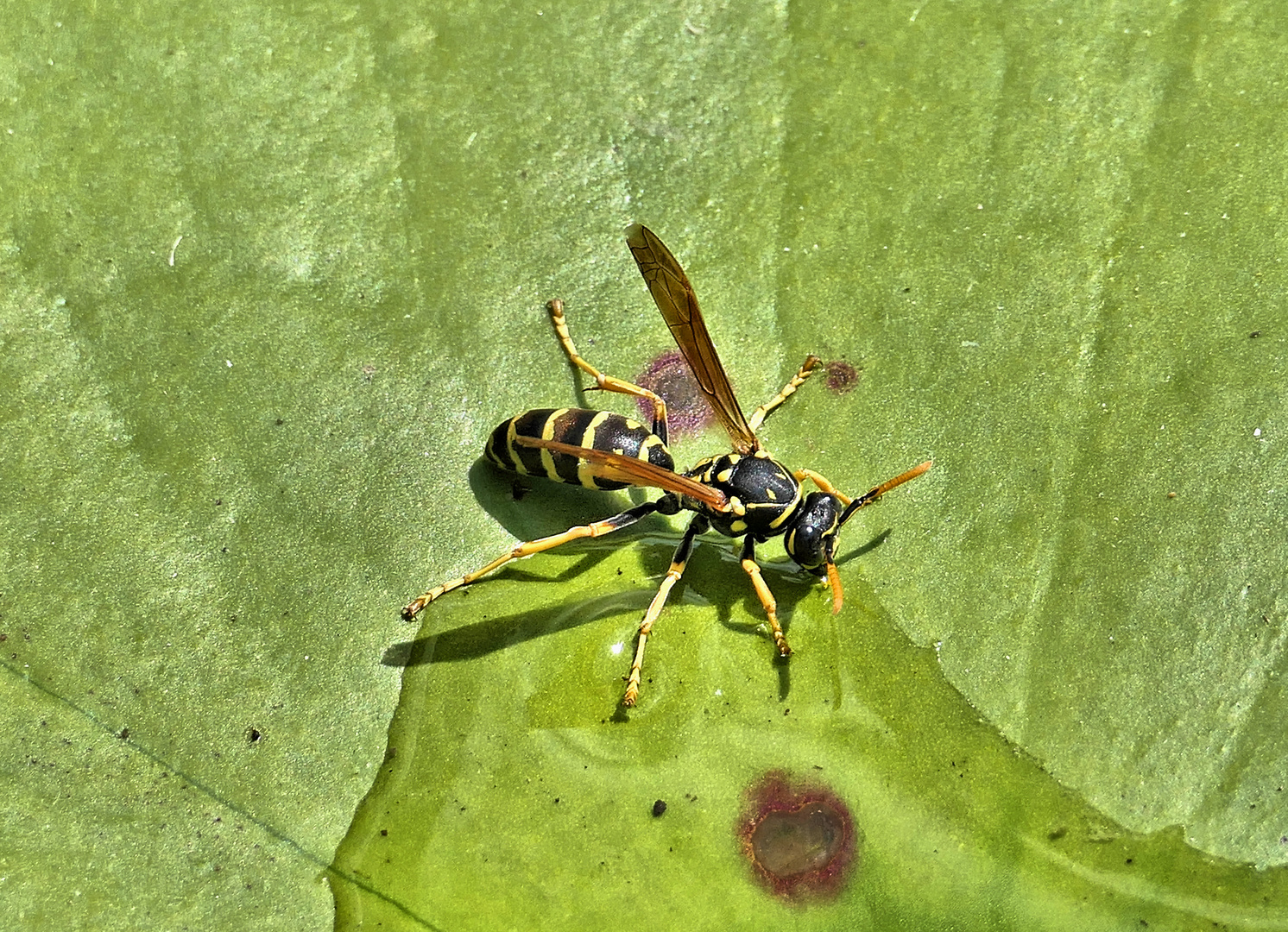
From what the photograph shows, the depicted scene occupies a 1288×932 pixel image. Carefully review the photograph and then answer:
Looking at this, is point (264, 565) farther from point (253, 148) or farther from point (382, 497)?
point (253, 148)

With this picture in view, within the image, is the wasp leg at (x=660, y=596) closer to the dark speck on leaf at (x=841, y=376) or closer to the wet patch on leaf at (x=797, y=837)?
the wet patch on leaf at (x=797, y=837)

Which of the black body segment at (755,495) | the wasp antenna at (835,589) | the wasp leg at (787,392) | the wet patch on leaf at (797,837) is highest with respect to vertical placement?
the wasp leg at (787,392)

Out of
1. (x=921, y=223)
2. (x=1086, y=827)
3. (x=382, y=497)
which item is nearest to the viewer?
(x=1086, y=827)

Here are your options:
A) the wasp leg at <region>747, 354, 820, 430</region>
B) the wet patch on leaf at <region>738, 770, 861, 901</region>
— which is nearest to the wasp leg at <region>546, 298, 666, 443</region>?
the wasp leg at <region>747, 354, 820, 430</region>

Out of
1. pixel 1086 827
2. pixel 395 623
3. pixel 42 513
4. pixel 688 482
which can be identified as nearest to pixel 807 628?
pixel 688 482

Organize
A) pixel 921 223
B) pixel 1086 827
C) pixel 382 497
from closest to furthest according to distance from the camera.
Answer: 1. pixel 1086 827
2. pixel 382 497
3. pixel 921 223

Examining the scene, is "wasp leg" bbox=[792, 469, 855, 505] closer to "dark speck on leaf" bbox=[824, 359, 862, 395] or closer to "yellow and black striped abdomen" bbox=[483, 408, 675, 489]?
"dark speck on leaf" bbox=[824, 359, 862, 395]

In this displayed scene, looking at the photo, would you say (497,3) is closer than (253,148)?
No

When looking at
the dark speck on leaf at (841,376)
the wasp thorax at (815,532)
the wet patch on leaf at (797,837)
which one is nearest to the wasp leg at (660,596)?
the wasp thorax at (815,532)
